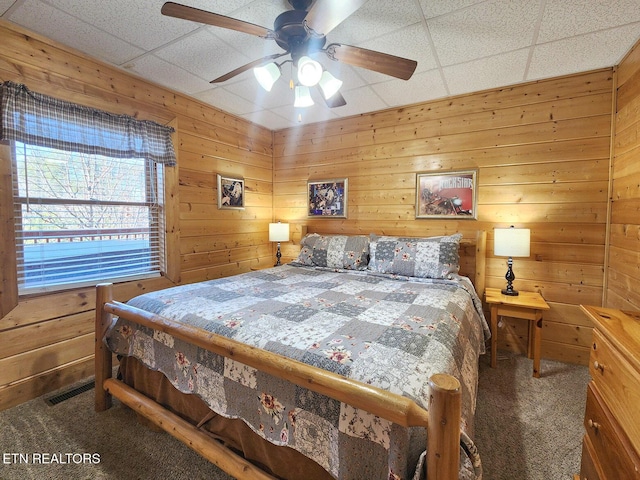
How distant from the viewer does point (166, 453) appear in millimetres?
1516

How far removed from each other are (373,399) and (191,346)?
0.95 m

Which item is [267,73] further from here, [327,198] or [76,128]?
[327,198]

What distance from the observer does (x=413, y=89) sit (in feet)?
8.86

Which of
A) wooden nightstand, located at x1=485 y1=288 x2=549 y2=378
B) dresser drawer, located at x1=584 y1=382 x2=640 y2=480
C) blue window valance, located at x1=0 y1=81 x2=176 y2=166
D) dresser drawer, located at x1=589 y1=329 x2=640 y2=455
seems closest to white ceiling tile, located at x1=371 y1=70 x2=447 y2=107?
wooden nightstand, located at x1=485 y1=288 x2=549 y2=378

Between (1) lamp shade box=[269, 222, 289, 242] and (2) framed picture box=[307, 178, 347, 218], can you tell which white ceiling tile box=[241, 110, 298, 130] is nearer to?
(2) framed picture box=[307, 178, 347, 218]

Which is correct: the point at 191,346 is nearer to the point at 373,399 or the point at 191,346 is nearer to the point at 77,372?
the point at 373,399

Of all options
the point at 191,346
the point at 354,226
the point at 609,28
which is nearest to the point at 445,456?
the point at 191,346

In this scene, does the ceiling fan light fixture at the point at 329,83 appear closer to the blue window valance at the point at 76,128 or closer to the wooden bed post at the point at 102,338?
the blue window valance at the point at 76,128

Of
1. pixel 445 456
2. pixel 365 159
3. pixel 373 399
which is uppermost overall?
pixel 365 159

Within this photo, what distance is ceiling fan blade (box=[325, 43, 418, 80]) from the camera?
61.7 inches

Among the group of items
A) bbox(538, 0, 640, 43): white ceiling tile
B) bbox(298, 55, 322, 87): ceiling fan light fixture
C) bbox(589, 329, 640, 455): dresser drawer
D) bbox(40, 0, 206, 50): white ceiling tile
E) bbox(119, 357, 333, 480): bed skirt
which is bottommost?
bbox(119, 357, 333, 480): bed skirt

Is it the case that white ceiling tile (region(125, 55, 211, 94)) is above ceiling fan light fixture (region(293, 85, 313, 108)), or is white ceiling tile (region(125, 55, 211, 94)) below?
above

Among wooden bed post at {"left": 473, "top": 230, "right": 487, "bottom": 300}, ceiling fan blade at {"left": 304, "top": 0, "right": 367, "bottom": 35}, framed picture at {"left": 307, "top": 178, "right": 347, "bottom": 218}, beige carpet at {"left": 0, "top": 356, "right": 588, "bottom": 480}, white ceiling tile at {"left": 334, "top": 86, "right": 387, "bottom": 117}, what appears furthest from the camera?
framed picture at {"left": 307, "top": 178, "right": 347, "bottom": 218}

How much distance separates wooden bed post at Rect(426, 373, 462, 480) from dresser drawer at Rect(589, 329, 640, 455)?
1.74 ft
